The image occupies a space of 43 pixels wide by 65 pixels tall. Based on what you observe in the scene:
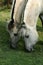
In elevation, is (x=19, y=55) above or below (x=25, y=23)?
below

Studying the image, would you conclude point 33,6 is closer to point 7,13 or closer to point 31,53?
point 31,53

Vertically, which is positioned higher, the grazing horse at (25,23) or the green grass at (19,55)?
the grazing horse at (25,23)

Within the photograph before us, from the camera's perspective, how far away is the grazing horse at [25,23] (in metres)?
3.63

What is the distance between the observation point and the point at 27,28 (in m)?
3.64

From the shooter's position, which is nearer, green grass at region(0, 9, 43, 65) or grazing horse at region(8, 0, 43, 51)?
green grass at region(0, 9, 43, 65)

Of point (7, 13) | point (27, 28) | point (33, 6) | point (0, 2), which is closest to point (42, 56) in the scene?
point (27, 28)

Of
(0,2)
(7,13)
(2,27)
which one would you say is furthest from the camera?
(0,2)

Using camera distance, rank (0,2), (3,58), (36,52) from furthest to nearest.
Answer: (0,2)
(36,52)
(3,58)

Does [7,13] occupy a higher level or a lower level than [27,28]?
lower

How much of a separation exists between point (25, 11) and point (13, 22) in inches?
8.9

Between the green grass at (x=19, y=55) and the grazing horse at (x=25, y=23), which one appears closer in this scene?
the green grass at (x=19, y=55)

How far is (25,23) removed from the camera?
143 inches

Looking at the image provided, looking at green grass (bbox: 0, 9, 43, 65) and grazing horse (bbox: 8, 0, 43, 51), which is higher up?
grazing horse (bbox: 8, 0, 43, 51)

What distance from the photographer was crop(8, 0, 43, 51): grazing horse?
3.63m
